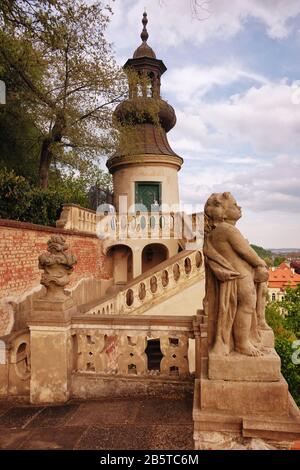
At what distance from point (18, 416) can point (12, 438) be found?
53cm

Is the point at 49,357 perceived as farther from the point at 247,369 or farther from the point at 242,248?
the point at 242,248

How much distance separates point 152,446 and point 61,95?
44.0ft

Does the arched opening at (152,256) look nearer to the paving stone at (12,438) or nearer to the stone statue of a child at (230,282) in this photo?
the stone statue of a child at (230,282)

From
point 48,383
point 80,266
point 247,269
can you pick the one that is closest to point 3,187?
point 80,266

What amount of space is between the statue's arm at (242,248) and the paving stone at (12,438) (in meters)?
2.87

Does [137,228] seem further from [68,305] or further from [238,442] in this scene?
[238,442]

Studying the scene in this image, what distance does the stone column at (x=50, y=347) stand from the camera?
161 inches

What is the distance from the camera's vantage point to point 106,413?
3713 mm

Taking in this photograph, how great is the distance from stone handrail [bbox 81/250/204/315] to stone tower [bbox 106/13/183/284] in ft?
16.4

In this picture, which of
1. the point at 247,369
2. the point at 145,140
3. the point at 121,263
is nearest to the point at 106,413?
the point at 247,369

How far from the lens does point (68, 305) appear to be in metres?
4.36

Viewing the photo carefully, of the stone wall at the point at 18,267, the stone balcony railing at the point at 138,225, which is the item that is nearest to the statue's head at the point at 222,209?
the stone wall at the point at 18,267

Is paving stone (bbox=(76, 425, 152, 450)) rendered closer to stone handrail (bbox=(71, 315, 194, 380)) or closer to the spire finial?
stone handrail (bbox=(71, 315, 194, 380))

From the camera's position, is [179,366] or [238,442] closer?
[238,442]
